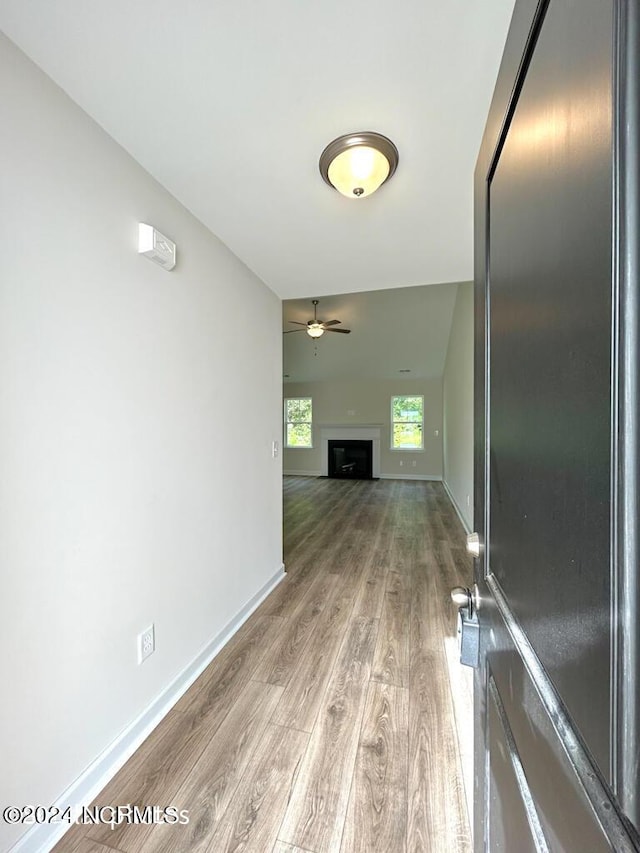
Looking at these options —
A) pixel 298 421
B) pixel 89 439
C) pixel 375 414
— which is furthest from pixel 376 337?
pixel 89 439

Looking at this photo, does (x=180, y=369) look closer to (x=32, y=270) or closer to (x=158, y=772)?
(x=32, y=270)

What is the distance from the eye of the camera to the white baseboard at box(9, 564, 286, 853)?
1073 millimetres

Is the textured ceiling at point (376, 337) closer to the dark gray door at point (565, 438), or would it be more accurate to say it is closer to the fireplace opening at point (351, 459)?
the fireplace opening at point (351, 459)

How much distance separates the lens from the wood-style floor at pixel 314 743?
113 cm

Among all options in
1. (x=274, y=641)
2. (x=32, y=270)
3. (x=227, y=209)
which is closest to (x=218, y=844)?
(x=274, y=641)

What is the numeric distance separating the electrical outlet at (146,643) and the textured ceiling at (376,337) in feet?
13.9

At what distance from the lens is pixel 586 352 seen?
37 cm

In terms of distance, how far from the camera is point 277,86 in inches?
44.0

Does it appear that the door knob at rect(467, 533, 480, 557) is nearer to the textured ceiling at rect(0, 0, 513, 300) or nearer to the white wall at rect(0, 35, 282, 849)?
the white wall at rect(0, 35, 282, 849)

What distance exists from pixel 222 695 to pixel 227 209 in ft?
7.55

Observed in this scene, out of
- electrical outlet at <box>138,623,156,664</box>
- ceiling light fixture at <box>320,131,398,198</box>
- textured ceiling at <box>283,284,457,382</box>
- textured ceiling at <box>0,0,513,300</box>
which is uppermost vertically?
textured ceiling at <box>283,284,457,382</box>

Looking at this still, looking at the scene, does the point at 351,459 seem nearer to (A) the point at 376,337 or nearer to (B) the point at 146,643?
(A) the point at 376,337

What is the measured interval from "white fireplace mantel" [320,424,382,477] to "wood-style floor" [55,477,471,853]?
6223mm

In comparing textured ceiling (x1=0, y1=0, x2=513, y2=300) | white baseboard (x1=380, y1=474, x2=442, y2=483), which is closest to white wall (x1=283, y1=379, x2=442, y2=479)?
white baseboard (x1=380, y1=474, x2=442, y2=483)
